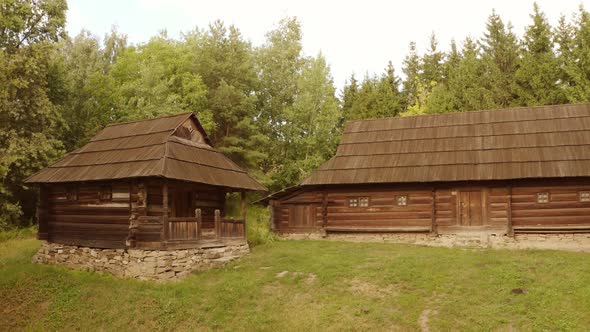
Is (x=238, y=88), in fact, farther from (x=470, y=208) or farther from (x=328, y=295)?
(x=328, y=295)

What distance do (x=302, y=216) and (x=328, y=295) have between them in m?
10.0

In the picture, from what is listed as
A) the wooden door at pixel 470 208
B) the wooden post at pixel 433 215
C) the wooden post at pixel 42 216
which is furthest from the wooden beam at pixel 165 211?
the wooden door at pixel 470 208

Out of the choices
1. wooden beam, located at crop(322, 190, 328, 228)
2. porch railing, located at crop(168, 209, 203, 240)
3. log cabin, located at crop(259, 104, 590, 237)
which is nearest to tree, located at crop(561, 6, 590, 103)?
log cabin, located at crop(259, 104, 590, 237)

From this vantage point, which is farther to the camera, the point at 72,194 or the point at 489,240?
the point at 489,240

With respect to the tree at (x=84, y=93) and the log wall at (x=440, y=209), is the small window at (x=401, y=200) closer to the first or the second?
the log wall at (x=440, y=209)

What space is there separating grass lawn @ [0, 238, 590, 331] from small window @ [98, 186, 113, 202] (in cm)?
266

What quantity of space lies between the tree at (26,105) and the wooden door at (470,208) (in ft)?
66.2

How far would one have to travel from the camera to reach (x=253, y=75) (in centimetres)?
3722

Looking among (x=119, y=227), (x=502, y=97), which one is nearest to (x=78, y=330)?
(x=119, y=227)

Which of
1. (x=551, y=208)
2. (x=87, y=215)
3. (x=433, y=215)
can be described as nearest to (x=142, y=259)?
(x=87, y=215)

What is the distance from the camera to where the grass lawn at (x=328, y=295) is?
40.5 ft

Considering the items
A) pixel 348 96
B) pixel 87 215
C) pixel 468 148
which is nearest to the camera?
pixel 87 215

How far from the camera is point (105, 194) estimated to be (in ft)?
59.5

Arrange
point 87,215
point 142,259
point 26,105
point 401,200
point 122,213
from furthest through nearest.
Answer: point 26,105 → point 401,200 → point 87,215 → point 122,213 → point 142,259
